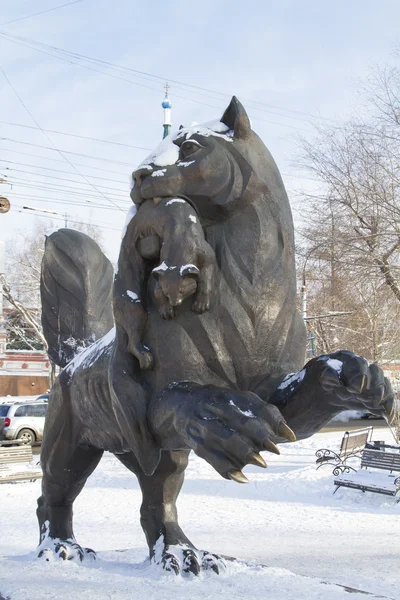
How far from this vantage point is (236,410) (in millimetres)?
2721

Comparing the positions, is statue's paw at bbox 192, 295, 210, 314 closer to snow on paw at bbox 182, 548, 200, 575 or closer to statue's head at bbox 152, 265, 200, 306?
statue's head at bbox 152, 265, 200, 306

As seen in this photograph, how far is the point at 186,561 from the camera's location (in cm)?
368

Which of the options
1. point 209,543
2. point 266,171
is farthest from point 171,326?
point 209,543

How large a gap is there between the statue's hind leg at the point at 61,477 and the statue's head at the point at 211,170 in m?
1.61

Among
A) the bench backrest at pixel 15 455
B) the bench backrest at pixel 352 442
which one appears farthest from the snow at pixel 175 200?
the bench backrest at pixel 352 442

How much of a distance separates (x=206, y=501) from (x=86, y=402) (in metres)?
6.54

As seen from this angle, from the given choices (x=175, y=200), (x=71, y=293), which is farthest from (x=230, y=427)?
(x=71, y=293)

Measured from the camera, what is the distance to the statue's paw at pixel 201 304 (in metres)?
3.04

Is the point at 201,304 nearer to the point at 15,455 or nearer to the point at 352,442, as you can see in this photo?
the point at 15,455

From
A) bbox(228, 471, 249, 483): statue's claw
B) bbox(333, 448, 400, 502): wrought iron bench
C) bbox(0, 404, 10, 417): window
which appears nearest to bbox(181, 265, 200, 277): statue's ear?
bbox(228, 471, 249, 483): statue's claw

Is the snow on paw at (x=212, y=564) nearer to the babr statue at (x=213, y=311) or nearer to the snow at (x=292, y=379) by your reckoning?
the babr statue at (x=213, y=311)

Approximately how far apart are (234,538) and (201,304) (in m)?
5.44

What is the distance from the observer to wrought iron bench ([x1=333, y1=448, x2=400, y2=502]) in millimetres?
10195

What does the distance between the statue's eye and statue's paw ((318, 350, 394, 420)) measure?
3.57 feet
